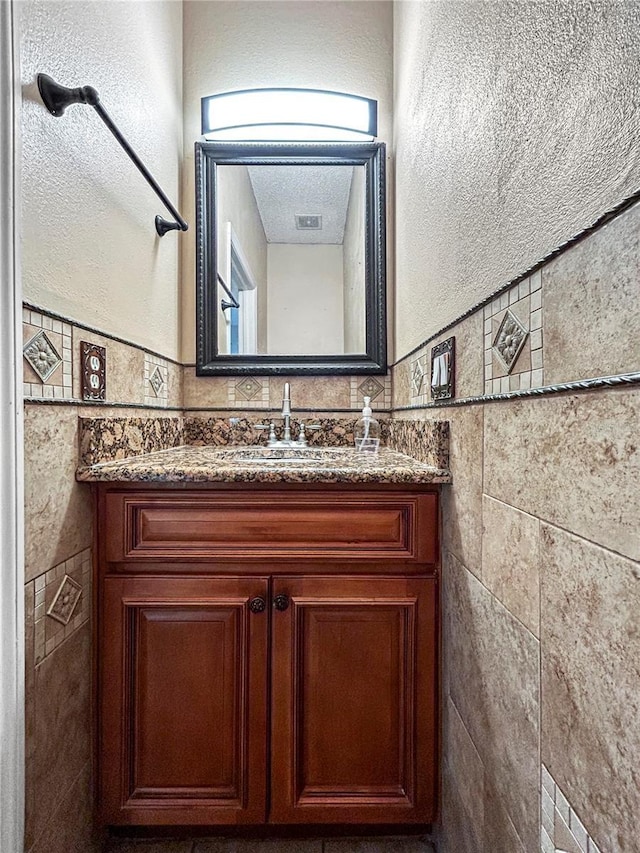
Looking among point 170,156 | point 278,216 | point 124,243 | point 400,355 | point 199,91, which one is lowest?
point 400,355

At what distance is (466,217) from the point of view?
90cm

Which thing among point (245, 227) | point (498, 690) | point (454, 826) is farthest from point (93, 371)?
point (454, 826)

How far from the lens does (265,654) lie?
3.32ft

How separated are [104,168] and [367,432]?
39.5 inches

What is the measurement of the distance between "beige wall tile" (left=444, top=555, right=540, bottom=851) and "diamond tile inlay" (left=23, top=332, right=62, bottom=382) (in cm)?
89

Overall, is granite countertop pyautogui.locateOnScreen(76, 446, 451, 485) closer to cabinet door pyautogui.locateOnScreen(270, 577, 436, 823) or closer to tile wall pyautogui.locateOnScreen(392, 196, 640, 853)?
tile wall pyautogui.locateOnScreen(392, 196, 640, 853)

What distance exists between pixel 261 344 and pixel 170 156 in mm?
695

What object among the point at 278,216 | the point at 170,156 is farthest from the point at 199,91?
the point at 278,216

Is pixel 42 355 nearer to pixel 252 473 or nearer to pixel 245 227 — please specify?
pixel 252 473

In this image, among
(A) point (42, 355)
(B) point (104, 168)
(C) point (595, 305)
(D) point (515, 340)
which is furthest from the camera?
(B) point (104, 168)

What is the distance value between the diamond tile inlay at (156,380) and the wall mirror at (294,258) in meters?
0.22

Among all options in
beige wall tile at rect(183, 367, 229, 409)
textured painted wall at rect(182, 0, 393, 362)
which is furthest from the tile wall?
textured painted wall at rect(182, 0, 393, 362)

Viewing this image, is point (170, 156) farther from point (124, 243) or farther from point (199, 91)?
point (124, 243)

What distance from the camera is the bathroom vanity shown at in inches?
39.5
